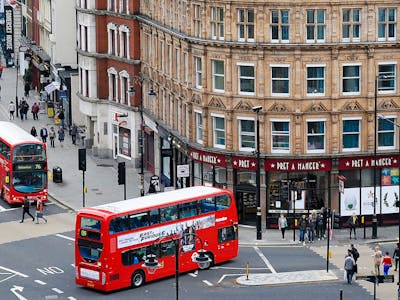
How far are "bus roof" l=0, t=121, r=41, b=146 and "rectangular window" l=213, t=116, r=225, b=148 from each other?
488 inches

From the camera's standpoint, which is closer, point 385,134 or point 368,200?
point 385,134

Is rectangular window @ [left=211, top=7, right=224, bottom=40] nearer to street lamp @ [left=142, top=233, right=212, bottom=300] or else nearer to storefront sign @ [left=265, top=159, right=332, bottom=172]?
storefront sign @ [left=265, top=159, right=332, bottom=172]

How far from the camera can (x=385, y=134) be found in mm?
87750

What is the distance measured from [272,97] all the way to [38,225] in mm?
17033

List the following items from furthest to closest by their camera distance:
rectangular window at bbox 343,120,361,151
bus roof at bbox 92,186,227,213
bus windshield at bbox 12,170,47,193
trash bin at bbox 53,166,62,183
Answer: trash bin at bbox 53,166,62,183 → bus windshield at bbox 12,170,47,193 → rectangular window at bbox 343,120,361,151 → bus roof at bbox 92,186,227,213

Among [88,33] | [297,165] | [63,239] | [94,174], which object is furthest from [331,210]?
[88,33]

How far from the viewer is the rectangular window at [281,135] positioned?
284 ft

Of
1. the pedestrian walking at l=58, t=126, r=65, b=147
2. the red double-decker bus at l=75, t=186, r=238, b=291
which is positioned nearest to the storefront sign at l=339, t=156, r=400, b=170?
the red double-decker bus at l=75, t=186, r=238, b=291

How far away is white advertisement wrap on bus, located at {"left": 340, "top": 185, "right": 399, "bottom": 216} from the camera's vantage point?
87.4 metres

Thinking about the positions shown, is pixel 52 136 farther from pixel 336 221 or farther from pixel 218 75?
pixel 336 221

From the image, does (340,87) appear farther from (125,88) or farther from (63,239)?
(125,88)

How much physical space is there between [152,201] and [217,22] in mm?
17052

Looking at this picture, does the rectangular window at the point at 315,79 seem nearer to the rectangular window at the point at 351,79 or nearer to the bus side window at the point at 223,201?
the rectangular window at the point at 351,79

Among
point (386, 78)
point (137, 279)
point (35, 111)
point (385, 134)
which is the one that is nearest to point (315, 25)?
point (386, 78)
